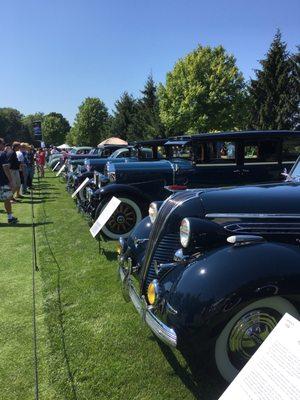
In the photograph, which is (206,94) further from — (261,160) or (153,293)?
(153,293)

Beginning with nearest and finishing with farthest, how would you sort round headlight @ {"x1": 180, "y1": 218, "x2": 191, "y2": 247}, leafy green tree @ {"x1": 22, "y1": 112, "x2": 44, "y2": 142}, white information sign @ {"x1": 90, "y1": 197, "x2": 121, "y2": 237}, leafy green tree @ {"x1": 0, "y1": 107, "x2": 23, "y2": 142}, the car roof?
round headlight @ {"x1": 180, "y1": 218, "x2": 191, "y2": 247}, white information sign @ {"x1": 90, "y1": 197, "x2": 121, "y2": 237}, the car roof, leafy green tree @ {"x1": 0, "y1": 107, "x2": 23, "y2": 142}, leafy green tree @ {"x1": 22, "y1": 112, "x2": 44, "y2": 142}

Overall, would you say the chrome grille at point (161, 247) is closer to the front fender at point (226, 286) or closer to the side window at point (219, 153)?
the front fender at point (226, 286)

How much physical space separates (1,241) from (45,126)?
9892 cm

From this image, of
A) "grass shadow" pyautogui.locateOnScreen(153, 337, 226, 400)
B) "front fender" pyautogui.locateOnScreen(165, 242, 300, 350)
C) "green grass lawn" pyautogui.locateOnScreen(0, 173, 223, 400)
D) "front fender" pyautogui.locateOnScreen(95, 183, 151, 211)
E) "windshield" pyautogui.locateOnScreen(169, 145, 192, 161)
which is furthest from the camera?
"windshield" pyautogui.locateOnScreen(169, 145, 192, 161)

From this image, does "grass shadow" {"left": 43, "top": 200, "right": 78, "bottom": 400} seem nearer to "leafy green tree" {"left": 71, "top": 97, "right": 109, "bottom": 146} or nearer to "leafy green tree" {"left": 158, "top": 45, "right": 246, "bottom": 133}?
"leafy green tree" {"left": 158, "top": 45, "right": 246, "bottom": 133}

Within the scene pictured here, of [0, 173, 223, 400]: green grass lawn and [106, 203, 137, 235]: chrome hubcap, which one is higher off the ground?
[106, 203, 137, 235]: chrome hubcap

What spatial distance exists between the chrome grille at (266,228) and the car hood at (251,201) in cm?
11

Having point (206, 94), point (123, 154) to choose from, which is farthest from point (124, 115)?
point (123, 154)

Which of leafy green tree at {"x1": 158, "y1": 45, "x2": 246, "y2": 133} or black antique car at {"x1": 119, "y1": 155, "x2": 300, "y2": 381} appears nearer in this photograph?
black antique car at {"x1": 119, "y1": 155, "x2": 300, "y2": 381}

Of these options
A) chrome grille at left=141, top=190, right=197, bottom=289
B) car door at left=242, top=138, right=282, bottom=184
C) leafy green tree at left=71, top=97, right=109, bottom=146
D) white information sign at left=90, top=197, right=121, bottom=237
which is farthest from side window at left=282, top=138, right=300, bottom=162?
leafy green tree at left=71, top=97, right=109, bottom=146

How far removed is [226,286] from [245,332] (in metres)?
0.39

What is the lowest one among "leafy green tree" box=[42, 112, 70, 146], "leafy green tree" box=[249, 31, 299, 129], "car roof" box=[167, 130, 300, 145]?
"leafy green tree" box=[42, 112, 70, 146]

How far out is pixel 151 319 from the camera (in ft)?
10.3

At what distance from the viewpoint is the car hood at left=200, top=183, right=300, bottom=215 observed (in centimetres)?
367
